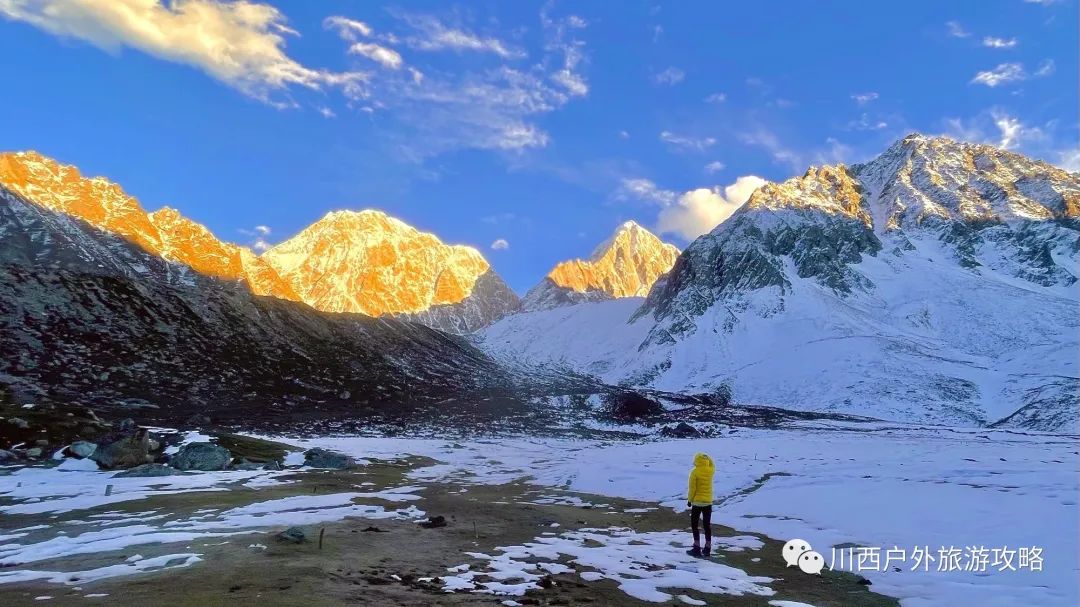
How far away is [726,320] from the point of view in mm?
162625

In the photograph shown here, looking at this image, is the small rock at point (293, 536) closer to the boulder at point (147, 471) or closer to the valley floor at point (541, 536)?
the valley floor at point (541, 536)

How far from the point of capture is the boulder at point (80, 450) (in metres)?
28.0

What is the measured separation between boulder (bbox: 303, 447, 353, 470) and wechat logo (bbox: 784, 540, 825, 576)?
87.0 feet

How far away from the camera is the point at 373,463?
37500 millimetres

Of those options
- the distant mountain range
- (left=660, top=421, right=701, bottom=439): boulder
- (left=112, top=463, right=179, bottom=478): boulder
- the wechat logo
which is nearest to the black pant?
the wechat logo

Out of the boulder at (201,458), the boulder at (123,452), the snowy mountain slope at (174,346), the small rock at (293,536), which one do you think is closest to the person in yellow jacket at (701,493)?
the small rock at (293,536)

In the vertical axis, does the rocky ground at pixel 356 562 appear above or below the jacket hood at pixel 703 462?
below

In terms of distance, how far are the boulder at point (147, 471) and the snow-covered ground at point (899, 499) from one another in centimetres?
1199

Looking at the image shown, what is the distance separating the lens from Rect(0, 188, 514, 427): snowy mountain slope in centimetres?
7856

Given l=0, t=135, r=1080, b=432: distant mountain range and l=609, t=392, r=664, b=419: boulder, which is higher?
l=0, t=135, r=1080, b=432: distant mountain range

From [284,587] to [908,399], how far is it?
381ft

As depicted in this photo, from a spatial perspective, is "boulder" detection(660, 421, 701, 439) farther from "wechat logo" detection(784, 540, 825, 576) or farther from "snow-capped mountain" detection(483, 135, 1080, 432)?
"wechat logo" detection(784, 540, 825, 576)

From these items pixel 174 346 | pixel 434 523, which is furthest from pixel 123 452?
pixel 174 346

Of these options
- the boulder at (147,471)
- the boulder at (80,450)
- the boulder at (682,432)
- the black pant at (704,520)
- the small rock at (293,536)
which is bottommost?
the boulder at (147,471)
